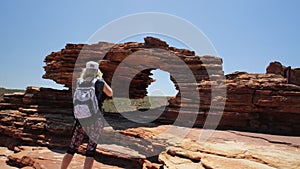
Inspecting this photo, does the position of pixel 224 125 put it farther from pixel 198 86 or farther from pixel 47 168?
pixel 47 168

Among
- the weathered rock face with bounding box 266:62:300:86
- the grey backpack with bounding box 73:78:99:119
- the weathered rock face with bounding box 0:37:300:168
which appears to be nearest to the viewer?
the grey backpack with bounding box 73:78:99:119

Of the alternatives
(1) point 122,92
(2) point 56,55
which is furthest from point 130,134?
(2) point 56,55

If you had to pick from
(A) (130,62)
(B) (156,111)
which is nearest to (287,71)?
(B) (156,111)

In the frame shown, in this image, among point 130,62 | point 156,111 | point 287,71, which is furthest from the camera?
point 287,71

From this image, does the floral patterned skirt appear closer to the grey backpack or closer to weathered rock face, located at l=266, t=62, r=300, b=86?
the grey backpack

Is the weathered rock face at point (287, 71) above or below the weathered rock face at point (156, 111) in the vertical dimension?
above

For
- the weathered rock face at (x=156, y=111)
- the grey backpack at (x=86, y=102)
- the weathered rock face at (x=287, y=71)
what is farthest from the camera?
the weathered rock face at (x=287, y=71)

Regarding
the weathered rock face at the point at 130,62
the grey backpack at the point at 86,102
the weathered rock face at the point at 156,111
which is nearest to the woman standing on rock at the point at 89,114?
the grey backpack at the point at 86,102

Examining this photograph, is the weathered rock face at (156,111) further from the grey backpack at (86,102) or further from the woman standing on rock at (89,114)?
the grey backpack at (86,102)

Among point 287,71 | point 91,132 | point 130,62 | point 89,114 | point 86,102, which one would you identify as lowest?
point 91,132

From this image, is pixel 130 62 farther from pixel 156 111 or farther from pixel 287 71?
pixel 287 71

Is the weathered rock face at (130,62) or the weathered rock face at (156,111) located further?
the weathered rock face at (130,62)

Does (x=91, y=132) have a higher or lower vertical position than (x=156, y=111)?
lower

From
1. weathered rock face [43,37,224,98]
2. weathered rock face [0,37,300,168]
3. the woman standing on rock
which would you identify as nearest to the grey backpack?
the woman standing on rock
